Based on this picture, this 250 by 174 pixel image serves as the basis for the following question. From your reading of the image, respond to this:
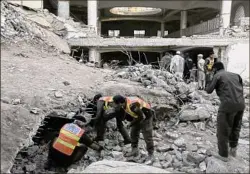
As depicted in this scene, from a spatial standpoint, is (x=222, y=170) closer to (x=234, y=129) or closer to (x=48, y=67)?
(x=234, y=129)

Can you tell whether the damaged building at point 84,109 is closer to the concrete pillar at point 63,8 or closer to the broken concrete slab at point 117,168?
the broken concrete slab at point 117,168

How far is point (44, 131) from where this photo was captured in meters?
5.85

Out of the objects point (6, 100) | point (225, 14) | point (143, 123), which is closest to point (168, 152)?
point (143, 123)

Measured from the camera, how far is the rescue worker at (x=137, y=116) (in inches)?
194

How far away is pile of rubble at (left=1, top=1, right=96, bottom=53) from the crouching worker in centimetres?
493

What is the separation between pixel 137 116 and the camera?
498 centimetres

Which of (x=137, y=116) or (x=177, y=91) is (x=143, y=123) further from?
(x=177, y=91)

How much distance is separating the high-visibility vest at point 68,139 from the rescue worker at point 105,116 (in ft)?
2.64

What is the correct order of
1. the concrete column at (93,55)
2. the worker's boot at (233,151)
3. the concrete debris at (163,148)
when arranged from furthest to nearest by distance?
the concrete column at (93,55)
the concrete debris at (163,148)
the worker's boot at (233,151)

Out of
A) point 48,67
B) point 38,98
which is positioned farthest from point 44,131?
point 48,67

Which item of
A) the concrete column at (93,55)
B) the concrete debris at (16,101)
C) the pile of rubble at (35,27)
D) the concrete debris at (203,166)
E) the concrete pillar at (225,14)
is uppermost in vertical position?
the concrete pillar at (225,14)

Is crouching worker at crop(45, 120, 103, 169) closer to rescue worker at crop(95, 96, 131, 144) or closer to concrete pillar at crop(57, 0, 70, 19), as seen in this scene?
rescue worker at crop(95, 96, 131, 144)

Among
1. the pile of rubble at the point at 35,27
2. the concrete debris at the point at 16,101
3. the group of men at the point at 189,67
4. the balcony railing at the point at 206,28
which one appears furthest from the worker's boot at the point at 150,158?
the balcony railing at the point at 206,28

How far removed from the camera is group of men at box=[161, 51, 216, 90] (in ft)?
32.4
